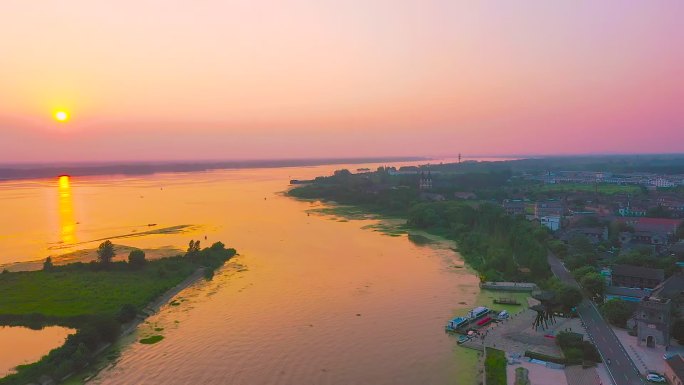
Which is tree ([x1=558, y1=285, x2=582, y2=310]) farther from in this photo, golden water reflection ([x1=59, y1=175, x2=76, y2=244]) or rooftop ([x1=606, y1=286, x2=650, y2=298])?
golden water reflection ([x1=59, y1=175, x2=76, y2=244])

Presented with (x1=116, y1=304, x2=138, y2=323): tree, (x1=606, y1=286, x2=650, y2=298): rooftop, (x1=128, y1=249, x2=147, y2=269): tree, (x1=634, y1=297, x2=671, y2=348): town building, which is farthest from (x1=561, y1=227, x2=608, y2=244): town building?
(x1=116, y1=304, x2=138, y2=323): tree

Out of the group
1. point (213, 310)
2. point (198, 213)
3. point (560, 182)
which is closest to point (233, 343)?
point (213, 310)

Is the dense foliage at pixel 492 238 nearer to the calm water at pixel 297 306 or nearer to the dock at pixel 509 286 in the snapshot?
the dock at pixel 509 286

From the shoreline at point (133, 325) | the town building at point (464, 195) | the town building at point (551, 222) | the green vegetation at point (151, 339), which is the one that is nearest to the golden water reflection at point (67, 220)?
the shoreline at point (133, 325)

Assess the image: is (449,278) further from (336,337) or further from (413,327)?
(336,337)

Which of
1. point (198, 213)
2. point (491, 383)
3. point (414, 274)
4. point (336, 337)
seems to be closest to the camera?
point (491, 383)

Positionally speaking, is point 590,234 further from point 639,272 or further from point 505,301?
point 505,301

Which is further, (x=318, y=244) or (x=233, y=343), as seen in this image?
(x=318, y=244)
